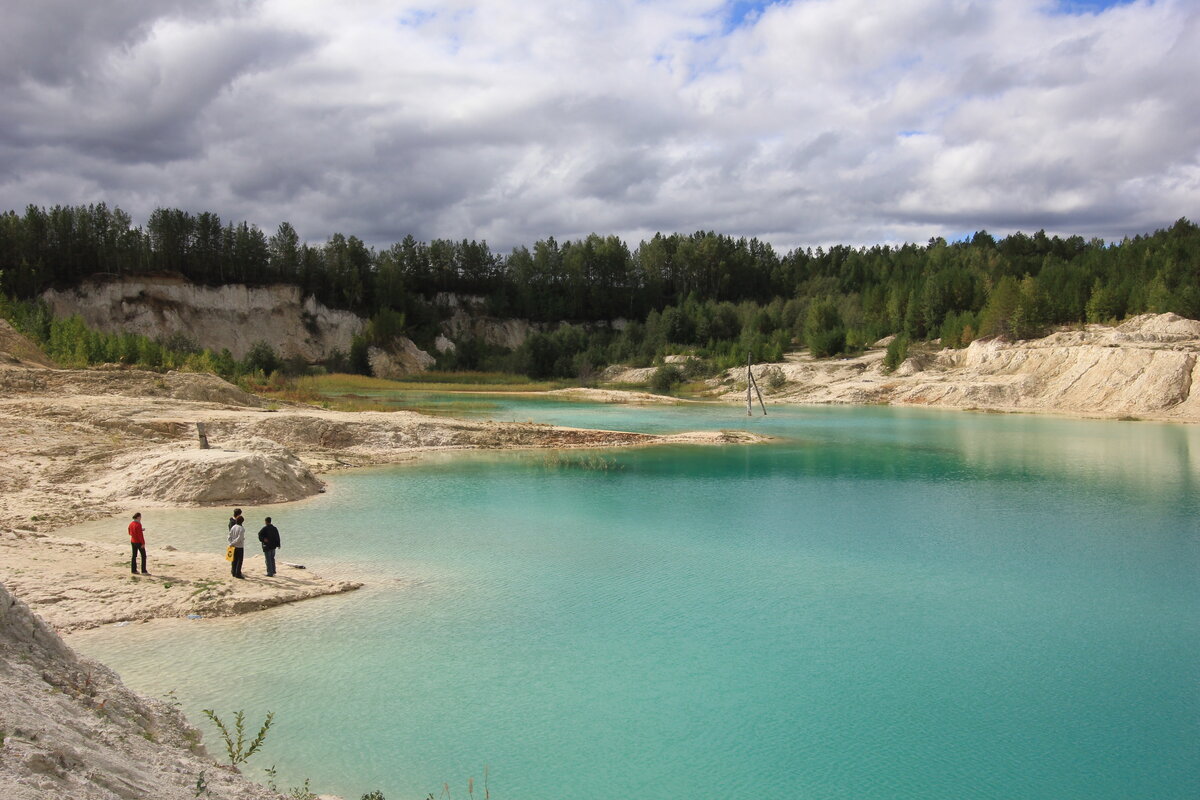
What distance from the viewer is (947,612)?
48.2 feet

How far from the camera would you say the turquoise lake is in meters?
9.28

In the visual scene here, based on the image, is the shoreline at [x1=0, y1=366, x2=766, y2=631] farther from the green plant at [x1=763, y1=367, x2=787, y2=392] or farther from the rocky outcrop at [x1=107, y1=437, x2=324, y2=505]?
the green plant at [x1=763, y1=367, x2=787, y2=392]

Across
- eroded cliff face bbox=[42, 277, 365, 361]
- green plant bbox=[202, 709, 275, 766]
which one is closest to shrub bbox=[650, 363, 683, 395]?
eroded cliff face bbox=[42, 277, 365, 361]

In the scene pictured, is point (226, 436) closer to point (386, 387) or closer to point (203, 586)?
point (203, 586)

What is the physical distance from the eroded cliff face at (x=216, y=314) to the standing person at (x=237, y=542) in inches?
3165

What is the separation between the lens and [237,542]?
14703 millimetres

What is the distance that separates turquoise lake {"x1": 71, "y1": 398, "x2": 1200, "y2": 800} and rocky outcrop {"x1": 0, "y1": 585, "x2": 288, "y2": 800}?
1271 millimetres

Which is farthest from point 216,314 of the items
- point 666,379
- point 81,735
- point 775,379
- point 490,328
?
point 81,735

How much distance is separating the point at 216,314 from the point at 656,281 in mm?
64233

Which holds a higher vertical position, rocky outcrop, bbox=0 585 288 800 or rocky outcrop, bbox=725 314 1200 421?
rocky outcrop, bbox=725 314 1200 421

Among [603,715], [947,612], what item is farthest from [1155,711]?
[603,715]

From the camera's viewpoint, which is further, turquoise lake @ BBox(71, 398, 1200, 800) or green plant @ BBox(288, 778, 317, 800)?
turquoise lake @ BBox(71, 398, 1200, 800)

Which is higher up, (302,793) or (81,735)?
(81,735)

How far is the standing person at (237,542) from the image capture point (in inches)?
578
